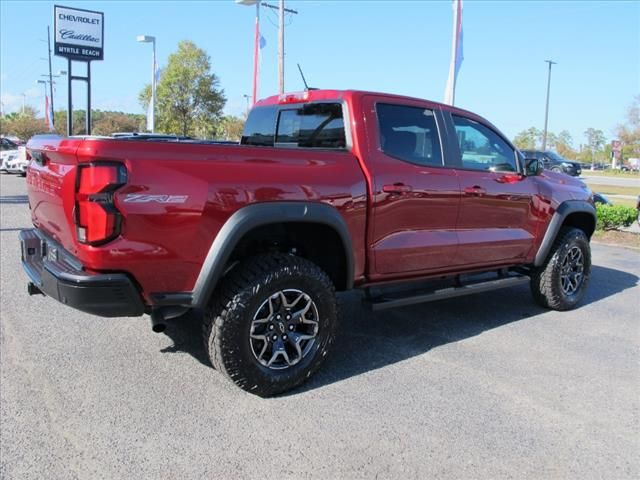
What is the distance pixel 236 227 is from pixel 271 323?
2.32ft

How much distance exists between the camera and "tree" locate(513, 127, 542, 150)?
93250mm

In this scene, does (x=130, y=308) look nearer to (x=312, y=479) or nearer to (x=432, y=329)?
(x=312, y=479)

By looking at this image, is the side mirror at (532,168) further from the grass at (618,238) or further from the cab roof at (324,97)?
the grass at (618,238)

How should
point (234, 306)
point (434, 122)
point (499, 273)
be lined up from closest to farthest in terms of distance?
1. point (234, 306)
2. point (434, 122)
3. point (499, 273)

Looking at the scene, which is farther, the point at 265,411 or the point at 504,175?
the point at 504,175

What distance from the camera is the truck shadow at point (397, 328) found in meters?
4.08

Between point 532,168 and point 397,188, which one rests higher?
point 532,168

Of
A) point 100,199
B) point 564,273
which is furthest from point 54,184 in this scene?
point 564,273

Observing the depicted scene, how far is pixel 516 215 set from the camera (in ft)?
16.8

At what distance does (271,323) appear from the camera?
11.5ft

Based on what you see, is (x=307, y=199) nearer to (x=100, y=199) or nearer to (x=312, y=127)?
(x=312, y=127)

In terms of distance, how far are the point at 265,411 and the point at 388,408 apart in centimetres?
74

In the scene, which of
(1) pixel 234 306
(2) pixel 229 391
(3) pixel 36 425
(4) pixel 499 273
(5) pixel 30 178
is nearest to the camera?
(3) pixel 36 425

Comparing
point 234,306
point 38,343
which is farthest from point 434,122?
point 38,343
